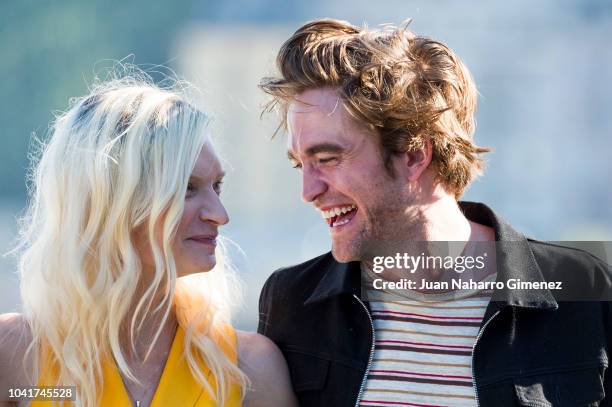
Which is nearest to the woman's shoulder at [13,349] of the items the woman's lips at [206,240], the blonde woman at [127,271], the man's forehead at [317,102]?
the blonde woman at [127,271]

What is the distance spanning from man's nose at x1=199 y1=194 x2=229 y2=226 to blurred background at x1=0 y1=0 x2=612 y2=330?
2.78 m

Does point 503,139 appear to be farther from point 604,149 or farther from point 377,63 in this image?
point 377,63

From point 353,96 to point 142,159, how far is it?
67 cm

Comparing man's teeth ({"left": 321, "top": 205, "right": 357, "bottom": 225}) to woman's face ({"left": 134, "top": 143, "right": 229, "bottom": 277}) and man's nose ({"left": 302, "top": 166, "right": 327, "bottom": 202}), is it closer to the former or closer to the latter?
man's nose ({"left": 302, "top": 166, "right": 327, "bottom": 202})

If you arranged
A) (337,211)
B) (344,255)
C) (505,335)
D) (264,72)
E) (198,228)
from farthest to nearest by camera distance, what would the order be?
(264,72) → (337,211) → (344,255) → (198,228) → (505,335)

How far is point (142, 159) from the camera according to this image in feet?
7.77

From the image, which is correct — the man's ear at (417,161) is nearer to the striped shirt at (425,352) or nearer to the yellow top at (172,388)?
the striped shirt at (425,352)

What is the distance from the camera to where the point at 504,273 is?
7.88ft

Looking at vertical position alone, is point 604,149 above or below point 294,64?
above

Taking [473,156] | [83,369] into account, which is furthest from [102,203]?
[473,156]

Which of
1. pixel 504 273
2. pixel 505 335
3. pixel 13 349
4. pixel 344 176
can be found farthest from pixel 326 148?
pixel 13 349

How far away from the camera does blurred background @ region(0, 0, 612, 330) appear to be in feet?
18.0

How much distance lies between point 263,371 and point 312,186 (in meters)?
0.55

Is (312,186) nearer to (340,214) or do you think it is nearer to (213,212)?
(340,214)
